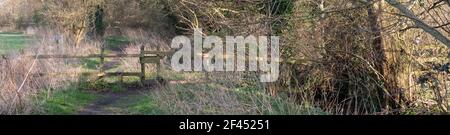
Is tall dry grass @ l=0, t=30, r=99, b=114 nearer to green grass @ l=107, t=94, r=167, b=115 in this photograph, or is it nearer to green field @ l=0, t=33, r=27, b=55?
green grass @ l=107, t=94, r=167, b=115

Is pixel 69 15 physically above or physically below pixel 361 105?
above

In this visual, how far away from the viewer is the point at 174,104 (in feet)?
29.3

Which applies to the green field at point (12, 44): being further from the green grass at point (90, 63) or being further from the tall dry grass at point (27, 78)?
the tall dry grass at point (27, 78)

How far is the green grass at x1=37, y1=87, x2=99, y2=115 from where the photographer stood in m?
9.10

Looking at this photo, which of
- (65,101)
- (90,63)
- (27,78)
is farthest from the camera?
(90,63)

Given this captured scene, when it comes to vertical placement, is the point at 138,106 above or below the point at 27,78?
below

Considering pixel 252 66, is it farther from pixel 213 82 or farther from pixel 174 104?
pixel 174 104

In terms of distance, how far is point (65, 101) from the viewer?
10.3 m

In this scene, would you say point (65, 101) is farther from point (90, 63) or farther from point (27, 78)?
point (90, 63)


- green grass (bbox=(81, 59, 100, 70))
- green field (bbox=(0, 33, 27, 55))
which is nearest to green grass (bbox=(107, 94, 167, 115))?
green grass (bbox=(81, 59, 100, 70))

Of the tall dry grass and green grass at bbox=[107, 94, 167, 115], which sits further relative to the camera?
green grass at bbox=[107, 94, 167, 115]

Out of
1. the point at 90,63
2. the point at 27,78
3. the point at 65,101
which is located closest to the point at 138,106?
the point at 65,101

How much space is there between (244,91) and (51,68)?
6.02 meters
